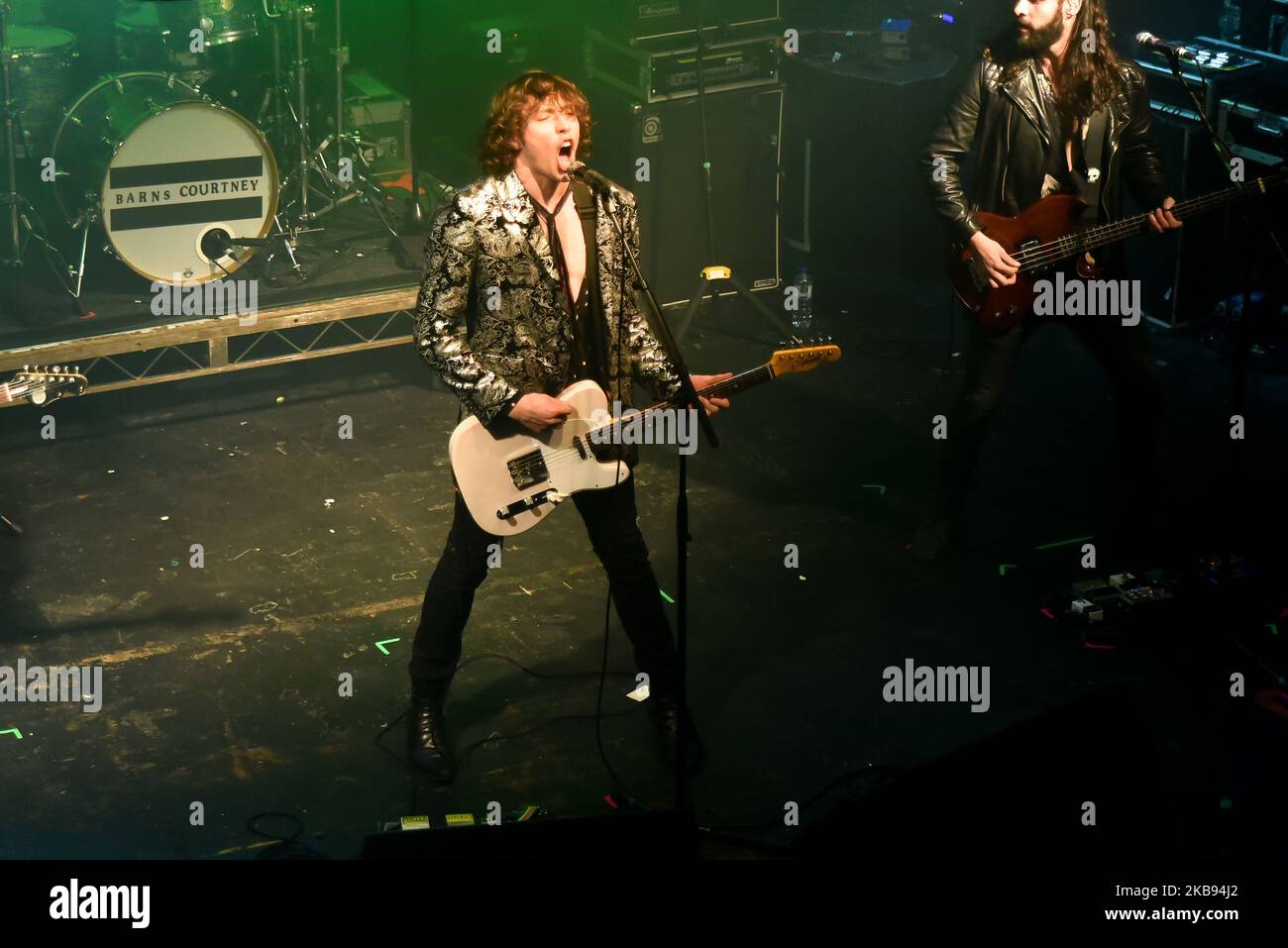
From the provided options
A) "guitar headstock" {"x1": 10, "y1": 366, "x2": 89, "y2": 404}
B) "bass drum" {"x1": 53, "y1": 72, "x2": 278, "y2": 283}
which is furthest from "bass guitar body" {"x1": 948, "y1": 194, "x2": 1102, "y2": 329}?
"bass drum" {"x1": 53, "y1": 72, "x2": 278, "y2": 283}

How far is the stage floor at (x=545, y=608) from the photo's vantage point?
15.6 feet

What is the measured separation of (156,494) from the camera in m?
6.64

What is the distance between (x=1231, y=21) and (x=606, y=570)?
5.45m

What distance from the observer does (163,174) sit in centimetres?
756

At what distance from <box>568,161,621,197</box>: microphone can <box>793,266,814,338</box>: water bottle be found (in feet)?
14.2

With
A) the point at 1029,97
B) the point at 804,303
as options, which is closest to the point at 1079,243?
the point at 1029,97

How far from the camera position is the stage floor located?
4.75 metres

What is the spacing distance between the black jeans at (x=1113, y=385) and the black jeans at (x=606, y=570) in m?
1.68

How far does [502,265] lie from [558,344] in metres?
0.29

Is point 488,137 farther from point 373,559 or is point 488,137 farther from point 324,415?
point 324,415

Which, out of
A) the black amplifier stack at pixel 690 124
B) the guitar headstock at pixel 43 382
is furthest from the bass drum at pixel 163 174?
the black amplifier stack at pixel 690 124

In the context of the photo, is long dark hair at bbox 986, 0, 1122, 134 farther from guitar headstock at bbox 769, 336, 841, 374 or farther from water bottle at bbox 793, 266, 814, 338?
water bottle at bbox 793, 266, 814, 338
